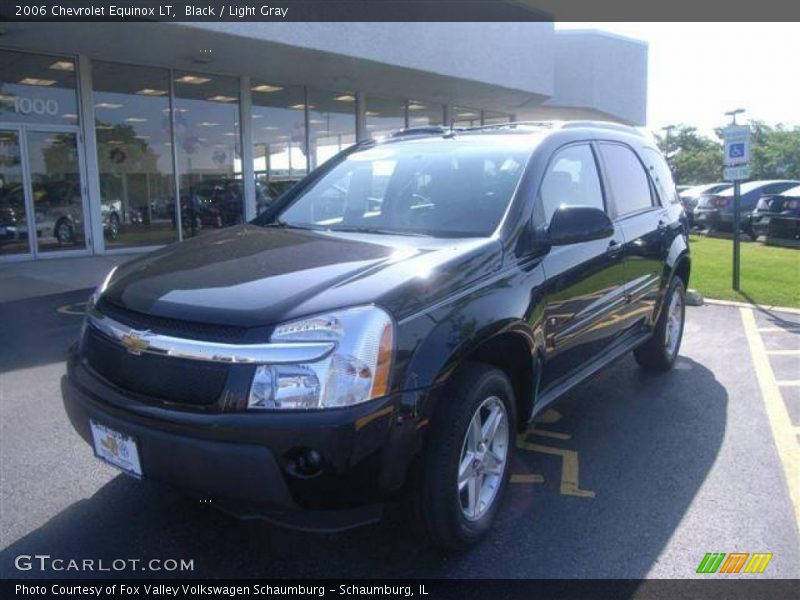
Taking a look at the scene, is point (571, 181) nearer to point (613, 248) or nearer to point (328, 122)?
point (613, 248)

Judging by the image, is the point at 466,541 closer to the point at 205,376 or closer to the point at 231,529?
the point at 231,529

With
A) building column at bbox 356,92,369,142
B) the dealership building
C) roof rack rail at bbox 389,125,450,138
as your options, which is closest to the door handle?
roof rack rail at bbox 389,125,450,138

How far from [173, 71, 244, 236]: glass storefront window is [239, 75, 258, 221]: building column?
10cm

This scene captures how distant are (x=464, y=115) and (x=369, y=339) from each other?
70.2 feet

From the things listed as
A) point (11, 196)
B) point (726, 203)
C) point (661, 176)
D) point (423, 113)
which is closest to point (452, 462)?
point (661, 176)

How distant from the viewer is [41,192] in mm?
12234

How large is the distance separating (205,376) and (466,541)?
130 cm

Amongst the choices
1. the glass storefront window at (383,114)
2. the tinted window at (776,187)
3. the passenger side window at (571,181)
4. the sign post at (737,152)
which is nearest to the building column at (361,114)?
the glass storefront window at (383,114)

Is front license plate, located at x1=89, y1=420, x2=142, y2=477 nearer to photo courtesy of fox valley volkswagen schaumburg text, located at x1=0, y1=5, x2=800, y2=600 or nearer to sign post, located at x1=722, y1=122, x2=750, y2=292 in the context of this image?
photo courtesy of fox valley volkswagen schaumburg text, located at x1=0, y1=5, x2=800, y2=600

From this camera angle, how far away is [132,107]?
43.8 ft

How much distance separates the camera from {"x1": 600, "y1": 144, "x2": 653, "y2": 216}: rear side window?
455cm

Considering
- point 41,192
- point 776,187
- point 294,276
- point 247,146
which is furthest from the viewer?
point 776,187

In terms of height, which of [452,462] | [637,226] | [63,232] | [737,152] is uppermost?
[737,152]

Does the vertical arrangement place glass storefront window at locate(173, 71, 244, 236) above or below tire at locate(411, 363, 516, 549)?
above
